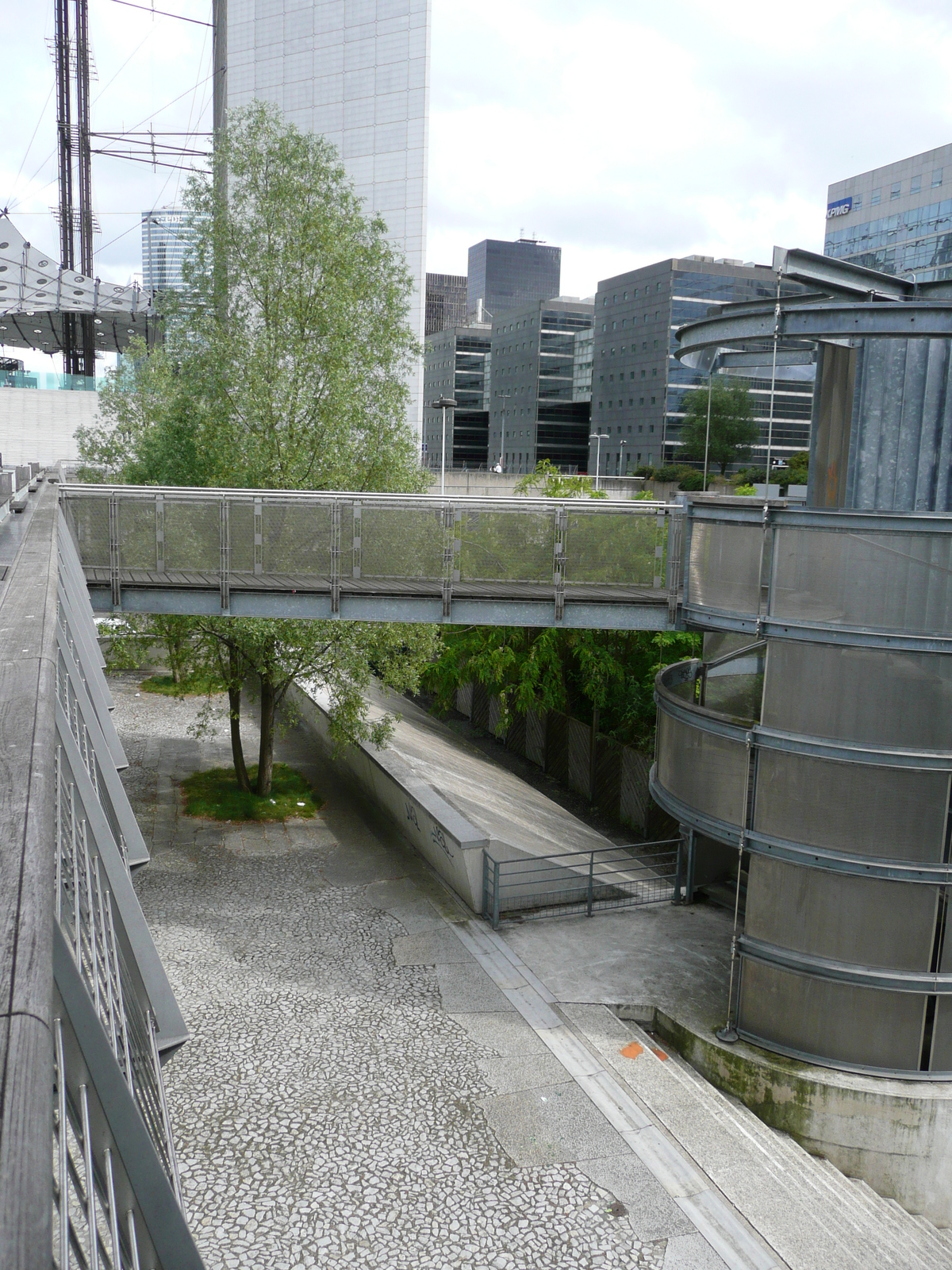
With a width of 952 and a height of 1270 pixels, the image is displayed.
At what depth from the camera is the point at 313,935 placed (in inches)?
575

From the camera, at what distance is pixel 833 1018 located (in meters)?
12.5

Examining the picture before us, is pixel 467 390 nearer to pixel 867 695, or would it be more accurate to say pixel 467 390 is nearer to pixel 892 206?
pixel 892 206

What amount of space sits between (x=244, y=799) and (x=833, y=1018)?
479 inches

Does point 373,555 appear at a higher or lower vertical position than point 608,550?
lower

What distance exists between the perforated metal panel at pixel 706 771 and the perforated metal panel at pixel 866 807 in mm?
817

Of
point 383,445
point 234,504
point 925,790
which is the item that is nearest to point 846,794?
point 925,790

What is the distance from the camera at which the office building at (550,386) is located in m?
110

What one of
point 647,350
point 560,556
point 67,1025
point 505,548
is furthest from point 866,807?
point 647,350

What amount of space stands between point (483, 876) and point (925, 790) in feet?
21.6

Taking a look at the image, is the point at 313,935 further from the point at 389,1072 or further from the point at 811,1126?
the point at 811,1126

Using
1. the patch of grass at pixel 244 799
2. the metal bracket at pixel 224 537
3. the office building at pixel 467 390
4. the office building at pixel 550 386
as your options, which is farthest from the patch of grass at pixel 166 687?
the office building at pixel 467 390

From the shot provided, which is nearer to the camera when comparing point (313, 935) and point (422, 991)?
point (422, 991)

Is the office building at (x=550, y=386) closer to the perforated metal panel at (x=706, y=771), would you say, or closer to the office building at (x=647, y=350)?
the office building at (x=647, y=350)

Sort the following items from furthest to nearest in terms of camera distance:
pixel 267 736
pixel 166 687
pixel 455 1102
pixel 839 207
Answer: pixel 839 207
pixel 166 687
pixel 267 736
pixel 455 1102
